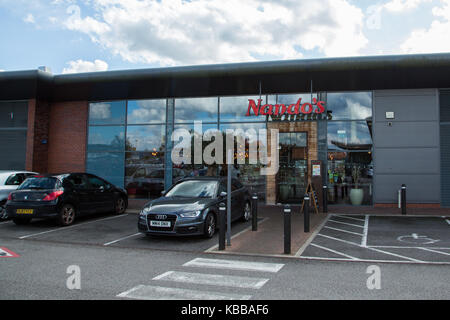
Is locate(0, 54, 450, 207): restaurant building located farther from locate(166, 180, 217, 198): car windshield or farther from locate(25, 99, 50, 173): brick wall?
locate(166, 180, 217, 198): car windshield

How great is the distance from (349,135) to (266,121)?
3474 mm

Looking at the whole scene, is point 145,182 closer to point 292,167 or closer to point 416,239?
point 292,167

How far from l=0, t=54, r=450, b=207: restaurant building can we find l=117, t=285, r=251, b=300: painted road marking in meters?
9.84

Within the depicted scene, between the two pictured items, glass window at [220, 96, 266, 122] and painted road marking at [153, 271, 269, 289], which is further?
glass window at [220, 96, 266, 122]

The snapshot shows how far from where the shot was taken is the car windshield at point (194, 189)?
969 centimetres

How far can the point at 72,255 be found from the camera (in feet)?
24.4

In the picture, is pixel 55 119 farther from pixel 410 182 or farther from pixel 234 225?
pixel 410 182

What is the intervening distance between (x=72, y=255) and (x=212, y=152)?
32.6ft

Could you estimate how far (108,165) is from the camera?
1791cm

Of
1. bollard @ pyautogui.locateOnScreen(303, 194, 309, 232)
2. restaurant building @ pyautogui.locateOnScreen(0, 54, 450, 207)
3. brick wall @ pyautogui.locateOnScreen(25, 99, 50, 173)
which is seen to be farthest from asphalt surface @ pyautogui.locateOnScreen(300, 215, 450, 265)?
brick wall @ pyautogui.locateOnScreen(25, 99, 50, 173)

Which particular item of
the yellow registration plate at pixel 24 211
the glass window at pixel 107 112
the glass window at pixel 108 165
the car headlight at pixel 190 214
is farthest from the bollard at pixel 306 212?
the glass window at pixel 107 112

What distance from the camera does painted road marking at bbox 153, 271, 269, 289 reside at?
213 inches
